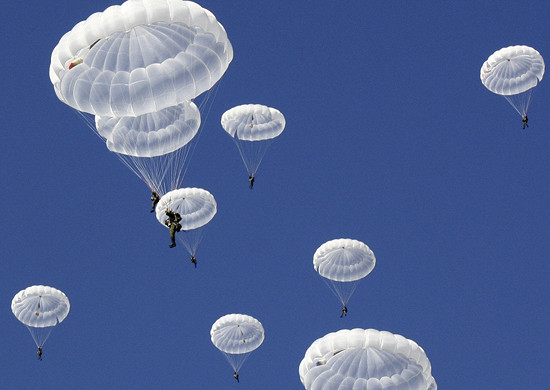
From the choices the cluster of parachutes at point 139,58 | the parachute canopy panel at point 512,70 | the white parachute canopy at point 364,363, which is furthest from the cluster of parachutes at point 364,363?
the parachute canopy panel at point 512,70

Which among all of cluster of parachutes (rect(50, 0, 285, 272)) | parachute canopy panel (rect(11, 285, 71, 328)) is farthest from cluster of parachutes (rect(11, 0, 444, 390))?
parachute canopy panel (rect(11, 285, 71, 328))

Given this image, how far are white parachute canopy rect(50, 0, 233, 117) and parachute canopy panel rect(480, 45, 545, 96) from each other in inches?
695

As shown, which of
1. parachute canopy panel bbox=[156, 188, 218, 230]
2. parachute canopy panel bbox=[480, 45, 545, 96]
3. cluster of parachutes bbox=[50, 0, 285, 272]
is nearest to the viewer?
cluster of parachutes bbox=[50, 0, 285, 272]

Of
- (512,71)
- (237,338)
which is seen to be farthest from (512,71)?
(237,338)

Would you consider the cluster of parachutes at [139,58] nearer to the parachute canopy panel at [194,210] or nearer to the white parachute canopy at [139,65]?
the white parachute canopy at [139,65]

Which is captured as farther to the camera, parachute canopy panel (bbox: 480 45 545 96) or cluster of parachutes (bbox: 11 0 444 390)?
parachute canopy panel (bbox: 480 45 545 96)

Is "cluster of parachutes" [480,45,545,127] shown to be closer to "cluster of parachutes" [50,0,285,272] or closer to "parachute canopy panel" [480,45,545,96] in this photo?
"parachute canopy panel" [480,45,545,96]

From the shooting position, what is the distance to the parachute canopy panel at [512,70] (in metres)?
42.2

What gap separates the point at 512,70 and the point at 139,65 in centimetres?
1994

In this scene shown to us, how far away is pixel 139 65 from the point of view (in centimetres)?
2855

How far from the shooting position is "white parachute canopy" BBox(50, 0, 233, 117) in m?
28.4

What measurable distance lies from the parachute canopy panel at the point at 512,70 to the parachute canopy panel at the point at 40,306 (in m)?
20.2

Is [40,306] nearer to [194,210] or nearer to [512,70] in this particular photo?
[194,210]

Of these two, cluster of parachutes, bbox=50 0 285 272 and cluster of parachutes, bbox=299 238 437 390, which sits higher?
cluster of parachutes, bbox=50 0 285 272
